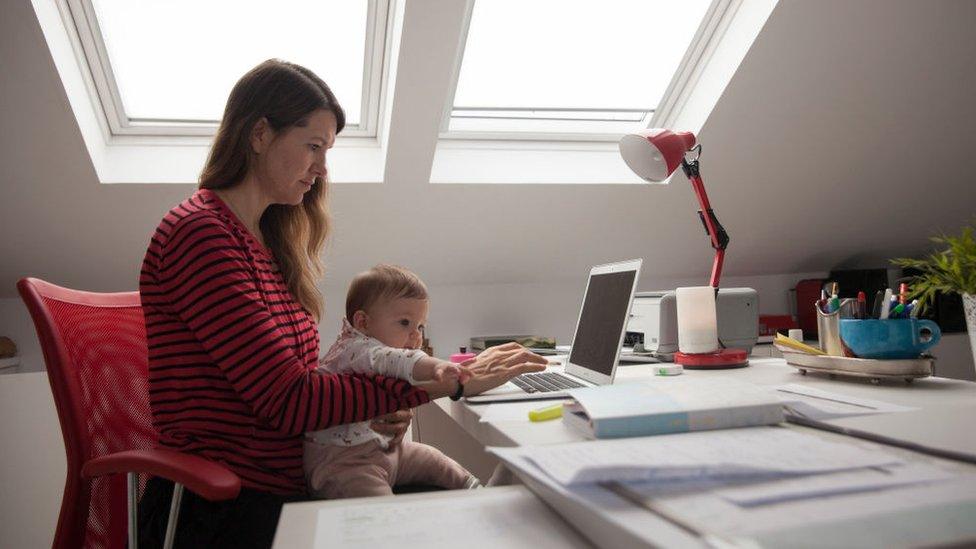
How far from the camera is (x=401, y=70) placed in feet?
7.84

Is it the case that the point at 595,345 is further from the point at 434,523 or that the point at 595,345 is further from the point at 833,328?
the point at 434,523

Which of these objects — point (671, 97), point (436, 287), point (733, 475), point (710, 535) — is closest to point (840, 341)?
point (733, 475)

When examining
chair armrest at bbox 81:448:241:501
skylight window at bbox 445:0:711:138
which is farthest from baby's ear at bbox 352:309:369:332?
skylight window at bbox 445:0:711:138

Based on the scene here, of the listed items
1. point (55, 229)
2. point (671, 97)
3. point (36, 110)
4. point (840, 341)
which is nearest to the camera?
point (840, 341)

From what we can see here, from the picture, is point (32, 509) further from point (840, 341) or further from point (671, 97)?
point (671, 97)

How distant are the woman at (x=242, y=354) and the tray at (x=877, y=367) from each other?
586 millimetres

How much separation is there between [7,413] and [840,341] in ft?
8.41

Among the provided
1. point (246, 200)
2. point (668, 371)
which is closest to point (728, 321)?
point (668, 371)

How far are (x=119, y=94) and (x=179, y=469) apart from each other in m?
2.20

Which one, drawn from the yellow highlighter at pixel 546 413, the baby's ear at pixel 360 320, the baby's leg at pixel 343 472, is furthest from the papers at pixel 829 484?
the baby's ear at pixel 360 320

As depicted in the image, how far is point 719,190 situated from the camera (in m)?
3.18

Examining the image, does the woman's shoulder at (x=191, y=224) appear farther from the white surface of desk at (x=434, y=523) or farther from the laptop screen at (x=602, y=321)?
the laptop screen at (x=602, y=321)

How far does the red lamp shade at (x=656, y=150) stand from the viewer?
1.71 meters

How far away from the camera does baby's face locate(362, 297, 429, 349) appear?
141cm
